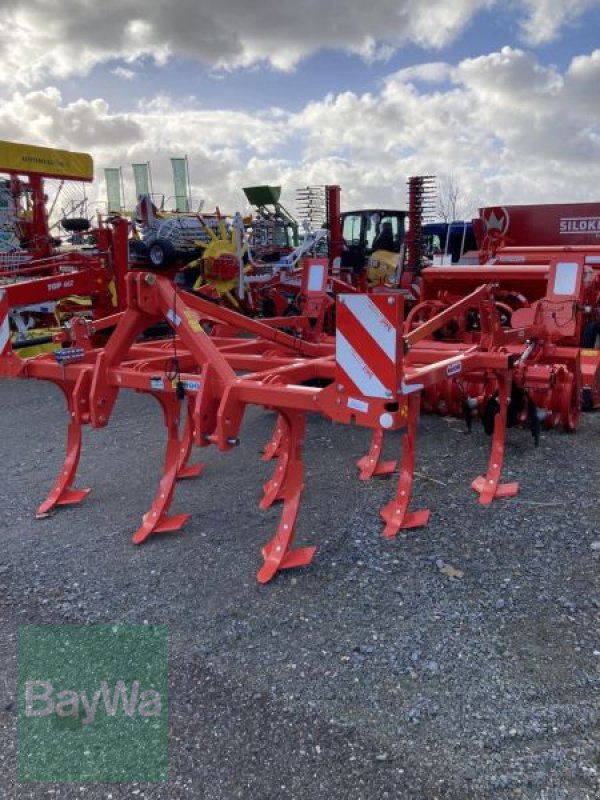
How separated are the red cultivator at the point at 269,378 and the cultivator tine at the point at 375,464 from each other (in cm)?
1

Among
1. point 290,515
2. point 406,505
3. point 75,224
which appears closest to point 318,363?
point 290,515

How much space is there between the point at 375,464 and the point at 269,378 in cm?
155

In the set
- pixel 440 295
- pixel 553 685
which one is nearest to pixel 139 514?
pixel 553 685

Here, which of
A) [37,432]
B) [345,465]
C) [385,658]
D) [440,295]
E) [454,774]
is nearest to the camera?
[454,774]

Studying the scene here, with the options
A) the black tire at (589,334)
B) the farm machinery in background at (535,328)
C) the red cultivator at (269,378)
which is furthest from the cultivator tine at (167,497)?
the black tire at (589,334)

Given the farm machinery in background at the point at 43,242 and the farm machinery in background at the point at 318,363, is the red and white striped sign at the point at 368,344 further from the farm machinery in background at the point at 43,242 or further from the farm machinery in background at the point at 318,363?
the farm machinery in background at the point at 43,242

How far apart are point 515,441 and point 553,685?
284 centimetres

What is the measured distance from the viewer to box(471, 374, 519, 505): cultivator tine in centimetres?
396

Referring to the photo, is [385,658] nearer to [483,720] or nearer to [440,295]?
[483,720]

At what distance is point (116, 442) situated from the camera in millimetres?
5566

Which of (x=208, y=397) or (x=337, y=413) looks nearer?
(x=337, y=413)

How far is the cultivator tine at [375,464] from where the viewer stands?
4.38 metres

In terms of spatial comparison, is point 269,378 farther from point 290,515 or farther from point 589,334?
point 589,334

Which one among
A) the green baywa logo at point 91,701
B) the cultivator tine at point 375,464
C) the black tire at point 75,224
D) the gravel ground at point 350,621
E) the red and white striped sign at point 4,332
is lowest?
the green baywa logo at point 91,701
